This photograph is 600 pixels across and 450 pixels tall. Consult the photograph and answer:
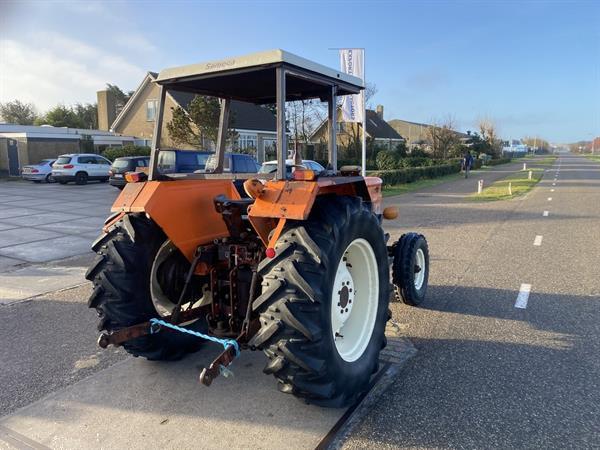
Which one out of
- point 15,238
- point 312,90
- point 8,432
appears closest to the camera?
point 8,432

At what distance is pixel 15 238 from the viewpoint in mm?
10727

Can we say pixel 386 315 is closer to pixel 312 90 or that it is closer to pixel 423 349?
pixel 423 349

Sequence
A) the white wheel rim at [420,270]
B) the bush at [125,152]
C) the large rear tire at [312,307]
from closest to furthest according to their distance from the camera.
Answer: the large rear tire at [312,307], the white wheel rim at [420,270], the bush at [125,152]

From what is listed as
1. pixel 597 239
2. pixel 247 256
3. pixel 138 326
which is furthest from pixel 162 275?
pixel 597 239

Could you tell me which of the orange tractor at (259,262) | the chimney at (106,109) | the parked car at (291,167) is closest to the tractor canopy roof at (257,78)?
the orange tractor at (259,262)

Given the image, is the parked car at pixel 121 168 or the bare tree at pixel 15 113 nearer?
the parked car at pixel 121 168

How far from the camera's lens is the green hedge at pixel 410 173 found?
76.7 feet

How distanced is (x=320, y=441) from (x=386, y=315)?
1210 mm

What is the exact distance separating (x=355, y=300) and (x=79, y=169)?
26735 millimetres

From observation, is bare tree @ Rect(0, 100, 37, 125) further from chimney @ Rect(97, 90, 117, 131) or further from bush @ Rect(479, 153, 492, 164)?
bush @ Rect(479, 153, 492, 164)

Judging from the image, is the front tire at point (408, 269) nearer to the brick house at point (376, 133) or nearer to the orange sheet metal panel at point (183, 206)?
the orange sheet metal panel at point (183, 206)

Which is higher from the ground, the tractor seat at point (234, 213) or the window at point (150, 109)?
the window at point (150, 109)

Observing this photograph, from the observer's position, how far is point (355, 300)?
12.2 ft

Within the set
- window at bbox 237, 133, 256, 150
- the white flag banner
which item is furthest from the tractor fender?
window at bbox 237, 133, 256, 150
